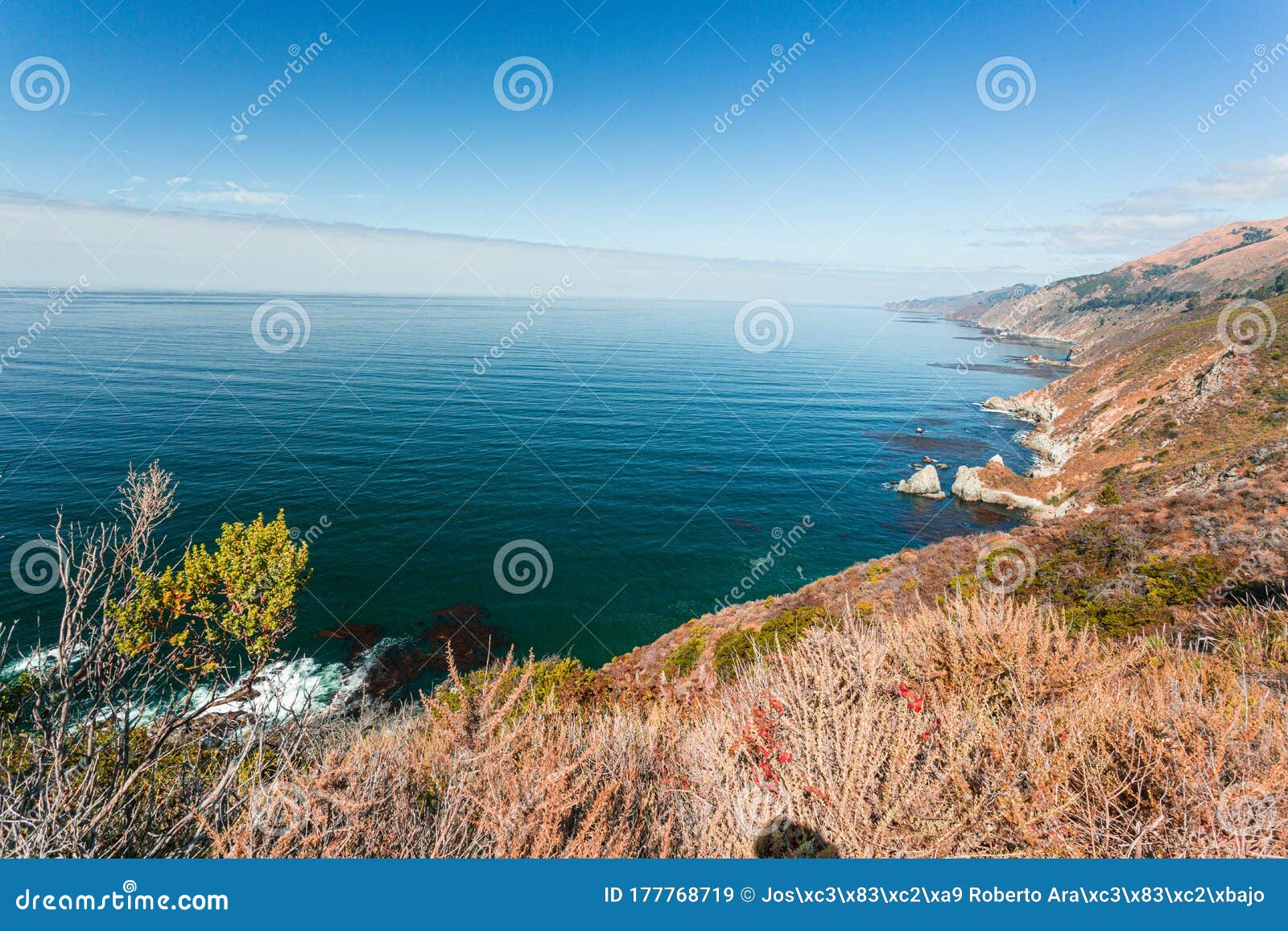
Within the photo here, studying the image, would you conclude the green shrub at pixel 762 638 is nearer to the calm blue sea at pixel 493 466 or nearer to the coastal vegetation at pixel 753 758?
the coastal vegetation at pixel 753 758

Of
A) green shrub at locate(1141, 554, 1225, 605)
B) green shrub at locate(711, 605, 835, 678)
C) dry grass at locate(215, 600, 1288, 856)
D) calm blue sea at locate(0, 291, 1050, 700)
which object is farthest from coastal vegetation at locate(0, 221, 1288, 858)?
calm blue sea at locate(0, 291, 1050, 700)

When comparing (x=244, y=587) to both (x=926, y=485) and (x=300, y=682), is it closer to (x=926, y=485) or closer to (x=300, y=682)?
(x=300, y=682)

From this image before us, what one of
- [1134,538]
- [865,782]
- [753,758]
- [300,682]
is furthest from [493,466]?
[865,782]

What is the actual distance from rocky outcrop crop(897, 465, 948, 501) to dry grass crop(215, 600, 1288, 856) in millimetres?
46027

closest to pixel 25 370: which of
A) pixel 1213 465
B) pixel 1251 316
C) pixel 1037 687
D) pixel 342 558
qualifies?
pixel 342 558

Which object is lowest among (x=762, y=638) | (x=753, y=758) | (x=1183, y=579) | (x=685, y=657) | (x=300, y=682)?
(x=753, y=758)

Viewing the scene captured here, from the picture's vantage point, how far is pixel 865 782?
635 centimetres

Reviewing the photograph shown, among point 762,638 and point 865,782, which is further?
point 762,638

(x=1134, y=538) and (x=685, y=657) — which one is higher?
(x=1134, y=538)

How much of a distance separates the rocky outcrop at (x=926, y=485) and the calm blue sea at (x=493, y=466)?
1.61 m

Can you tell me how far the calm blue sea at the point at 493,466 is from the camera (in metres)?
33.2

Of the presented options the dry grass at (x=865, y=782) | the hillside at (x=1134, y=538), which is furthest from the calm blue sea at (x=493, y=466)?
the dry grass at (x=865, y=782)

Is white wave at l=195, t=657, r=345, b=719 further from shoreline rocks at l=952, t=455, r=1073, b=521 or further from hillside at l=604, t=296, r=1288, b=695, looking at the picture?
shoreline rocks at l=952, t=455, r=1073, b=521

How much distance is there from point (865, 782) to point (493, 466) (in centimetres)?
4859
